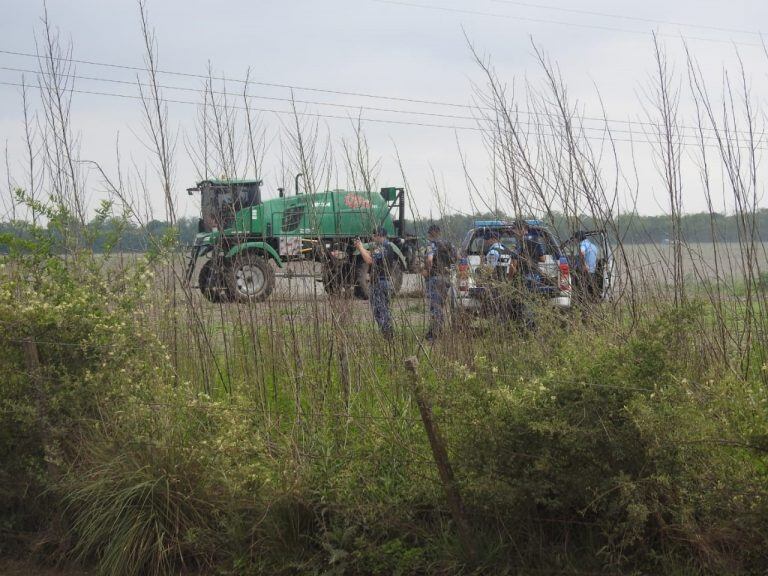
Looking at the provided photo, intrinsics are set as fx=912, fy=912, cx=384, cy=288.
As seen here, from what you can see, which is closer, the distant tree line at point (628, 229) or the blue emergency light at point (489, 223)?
the distant tree line at point (628, 229)

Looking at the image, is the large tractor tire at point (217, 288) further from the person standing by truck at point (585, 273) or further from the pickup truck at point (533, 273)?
the person standing by truck at point (585, 273)

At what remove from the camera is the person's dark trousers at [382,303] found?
6297 mm

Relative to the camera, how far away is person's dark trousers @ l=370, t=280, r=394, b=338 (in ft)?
20.7

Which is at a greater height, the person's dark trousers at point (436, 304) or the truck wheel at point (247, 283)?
the truck wheel at point (247, 283)

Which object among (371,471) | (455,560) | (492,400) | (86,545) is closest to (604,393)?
(492,400)

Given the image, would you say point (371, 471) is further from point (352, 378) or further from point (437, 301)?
point (437, 301)

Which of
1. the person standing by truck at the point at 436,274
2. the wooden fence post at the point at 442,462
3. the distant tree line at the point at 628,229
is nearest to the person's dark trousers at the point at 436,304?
the person standing by truck at the point at 436,274

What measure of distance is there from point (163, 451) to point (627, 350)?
2.53 metres

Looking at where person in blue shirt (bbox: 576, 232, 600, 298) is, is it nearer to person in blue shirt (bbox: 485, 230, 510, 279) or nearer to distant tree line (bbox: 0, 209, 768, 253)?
distant tree line (bbox: 0, 209, 768, 253)

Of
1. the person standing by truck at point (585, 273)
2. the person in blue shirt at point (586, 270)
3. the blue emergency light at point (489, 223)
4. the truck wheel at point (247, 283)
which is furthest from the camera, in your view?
the blue emergency light at point (489, 223)

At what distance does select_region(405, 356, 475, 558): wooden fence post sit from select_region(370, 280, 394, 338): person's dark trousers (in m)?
1.93

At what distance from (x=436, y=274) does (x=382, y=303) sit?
1.92ft

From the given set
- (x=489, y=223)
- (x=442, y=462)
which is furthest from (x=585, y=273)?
(x=442, y=462)

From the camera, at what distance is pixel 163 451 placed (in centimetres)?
497
